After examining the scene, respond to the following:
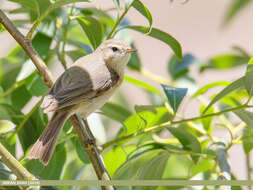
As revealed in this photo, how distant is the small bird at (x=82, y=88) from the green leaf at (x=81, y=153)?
0.08 m

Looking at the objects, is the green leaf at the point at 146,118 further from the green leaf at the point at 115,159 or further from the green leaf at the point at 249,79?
the green leaf at the point at 249,79

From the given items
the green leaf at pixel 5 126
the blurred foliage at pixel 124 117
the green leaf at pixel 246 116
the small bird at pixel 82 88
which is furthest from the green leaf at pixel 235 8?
the green leaf at pixel 5 126

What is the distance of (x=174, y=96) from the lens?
4.76 ft

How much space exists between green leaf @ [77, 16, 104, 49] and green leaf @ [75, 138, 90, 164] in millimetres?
361

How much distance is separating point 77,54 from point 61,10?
8.6 inches

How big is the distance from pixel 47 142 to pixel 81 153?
0.55 ft

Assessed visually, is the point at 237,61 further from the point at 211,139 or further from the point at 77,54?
the point at 77,54

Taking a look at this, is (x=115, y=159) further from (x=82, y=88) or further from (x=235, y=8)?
(x=235, y=8)

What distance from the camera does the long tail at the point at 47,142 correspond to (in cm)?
136

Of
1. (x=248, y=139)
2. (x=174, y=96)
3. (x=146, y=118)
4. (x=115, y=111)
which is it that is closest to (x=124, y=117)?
(x=115, y=111)

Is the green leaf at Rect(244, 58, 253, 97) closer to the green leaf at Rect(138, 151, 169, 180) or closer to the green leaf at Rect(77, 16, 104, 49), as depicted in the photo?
the green leaf at Rect(138, 151, 169, 180)

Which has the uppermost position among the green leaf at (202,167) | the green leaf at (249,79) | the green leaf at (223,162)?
the green leaf at (249,79)

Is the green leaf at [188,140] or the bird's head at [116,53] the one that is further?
the bird's head at [116,53]

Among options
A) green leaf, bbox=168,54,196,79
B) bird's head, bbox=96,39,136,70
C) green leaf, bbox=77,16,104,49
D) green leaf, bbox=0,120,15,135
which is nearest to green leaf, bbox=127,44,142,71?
bird's head, bbox=96,39,136,70
